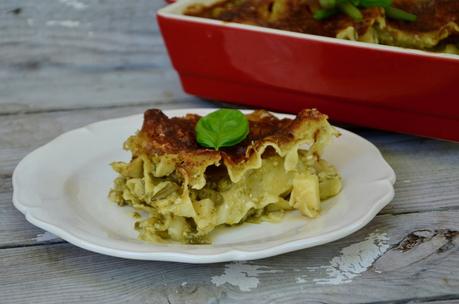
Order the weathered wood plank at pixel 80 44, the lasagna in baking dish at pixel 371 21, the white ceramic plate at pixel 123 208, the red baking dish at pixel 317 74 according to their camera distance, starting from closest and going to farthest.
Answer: the white ceramic plate at pixel 123 208 → the red baking dish at pixel 317 74 → the lasagna in baking dish at pixel 371 21 → the weathered wood plank at pixel 80 44

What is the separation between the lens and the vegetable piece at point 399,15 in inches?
77.8

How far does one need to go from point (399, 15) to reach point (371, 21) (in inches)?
4.2

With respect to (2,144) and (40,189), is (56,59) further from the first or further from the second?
(40,189)

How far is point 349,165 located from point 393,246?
9.4 inches

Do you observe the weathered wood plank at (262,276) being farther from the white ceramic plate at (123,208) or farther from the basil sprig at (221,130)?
the basil sprig at (221,130)

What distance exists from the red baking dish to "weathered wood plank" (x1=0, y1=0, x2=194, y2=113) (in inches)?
18.4

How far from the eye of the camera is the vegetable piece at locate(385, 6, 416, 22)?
1976 mm

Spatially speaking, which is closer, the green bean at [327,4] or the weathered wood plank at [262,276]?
the weathered wood plank at [262,276]

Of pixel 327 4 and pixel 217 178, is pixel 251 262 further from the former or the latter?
pixel 327 4

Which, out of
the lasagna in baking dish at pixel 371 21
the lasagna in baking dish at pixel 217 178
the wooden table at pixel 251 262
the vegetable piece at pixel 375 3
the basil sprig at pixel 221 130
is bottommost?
the wooden table at pixel 251 262

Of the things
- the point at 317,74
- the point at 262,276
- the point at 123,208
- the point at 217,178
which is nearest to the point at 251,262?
the point at 262,276

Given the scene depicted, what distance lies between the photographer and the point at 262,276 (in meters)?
1.37

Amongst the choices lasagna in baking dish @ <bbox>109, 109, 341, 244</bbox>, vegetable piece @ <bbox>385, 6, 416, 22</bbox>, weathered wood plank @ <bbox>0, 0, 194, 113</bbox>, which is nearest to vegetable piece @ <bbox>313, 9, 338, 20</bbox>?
vegetable piece @ <bbox>385, 6, 416, 22</bbox>

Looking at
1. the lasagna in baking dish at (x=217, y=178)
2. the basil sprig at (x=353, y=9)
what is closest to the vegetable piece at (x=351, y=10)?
the basil sprig at (x=353, y=9)
